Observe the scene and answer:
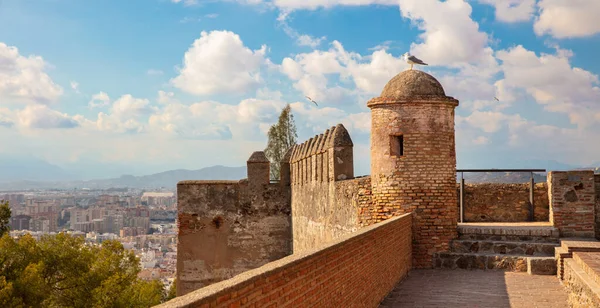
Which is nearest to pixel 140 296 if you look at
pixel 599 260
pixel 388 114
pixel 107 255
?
pixel 107 255

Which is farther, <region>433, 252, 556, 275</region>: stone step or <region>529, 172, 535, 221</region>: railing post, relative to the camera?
<region>529, 172, 535, 221</region>: railing post

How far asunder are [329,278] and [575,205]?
21.6 feet

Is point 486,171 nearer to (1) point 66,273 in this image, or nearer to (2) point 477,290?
(2) point 477,290

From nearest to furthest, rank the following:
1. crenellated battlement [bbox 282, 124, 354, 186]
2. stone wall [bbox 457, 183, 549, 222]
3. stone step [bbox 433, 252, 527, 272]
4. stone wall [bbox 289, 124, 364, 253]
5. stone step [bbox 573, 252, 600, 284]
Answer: stone step [bbox 573, 252, 600, 284]
stone step [bbox 433, 252, 527, 272]
stone wall [bbox 289, 124, 364, 253]
crenellated battlement [bbox 282, 124, 354, 186]
stone wall [bbox 457, 183, 549, 222]

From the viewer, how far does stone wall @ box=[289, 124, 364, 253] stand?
1282cm

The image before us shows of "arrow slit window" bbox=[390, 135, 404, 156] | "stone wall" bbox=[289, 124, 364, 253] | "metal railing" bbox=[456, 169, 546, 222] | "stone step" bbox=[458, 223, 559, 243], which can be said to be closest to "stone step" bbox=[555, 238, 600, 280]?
"stone step" bbox=[458, 223, 559, 243]

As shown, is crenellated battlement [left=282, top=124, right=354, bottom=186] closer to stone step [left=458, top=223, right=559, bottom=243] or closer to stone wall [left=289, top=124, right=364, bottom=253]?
stone wall [left=289, top=124, right=364, bottom=253]

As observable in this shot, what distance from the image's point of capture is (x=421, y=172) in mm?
11375

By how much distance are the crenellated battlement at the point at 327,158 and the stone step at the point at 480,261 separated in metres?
3.24

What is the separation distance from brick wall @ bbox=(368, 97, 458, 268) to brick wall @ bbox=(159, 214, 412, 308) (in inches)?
33.3

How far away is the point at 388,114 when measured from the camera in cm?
1168

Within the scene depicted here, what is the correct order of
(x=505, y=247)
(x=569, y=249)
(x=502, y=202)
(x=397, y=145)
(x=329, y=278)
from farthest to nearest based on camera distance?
(x=502, y=202) < (x=397, y=145) < (x=505, y=247) < (x=569, y=249) < (x=329, y=278)

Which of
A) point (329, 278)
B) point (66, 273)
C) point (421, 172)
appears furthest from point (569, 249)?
point (66, 273)

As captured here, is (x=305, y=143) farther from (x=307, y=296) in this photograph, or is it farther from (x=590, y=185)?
(x=307, y=296)
